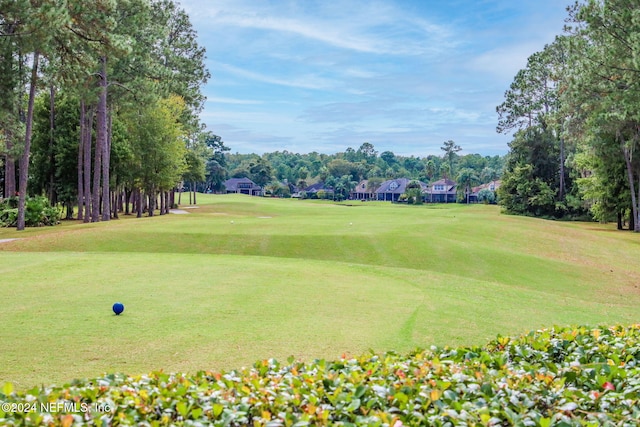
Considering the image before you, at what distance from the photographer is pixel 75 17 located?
2558 centimetres

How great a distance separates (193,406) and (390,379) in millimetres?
1765

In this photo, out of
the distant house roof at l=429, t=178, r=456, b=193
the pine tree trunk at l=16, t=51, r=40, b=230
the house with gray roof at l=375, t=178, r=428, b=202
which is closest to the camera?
the pine tree trunk at l=16, t=51, r=40, b=230

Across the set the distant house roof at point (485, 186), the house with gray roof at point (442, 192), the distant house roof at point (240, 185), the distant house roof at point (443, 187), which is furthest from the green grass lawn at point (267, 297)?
the distant house roof at point (240, 185)

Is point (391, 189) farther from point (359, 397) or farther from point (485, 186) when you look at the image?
point (359, 397)

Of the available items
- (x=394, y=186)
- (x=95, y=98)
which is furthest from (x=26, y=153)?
(x=394, y=186)

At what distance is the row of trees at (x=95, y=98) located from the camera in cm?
2623

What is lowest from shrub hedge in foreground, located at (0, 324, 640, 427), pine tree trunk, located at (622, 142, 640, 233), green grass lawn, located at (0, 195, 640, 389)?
green grass lawn, located at (0, 195, 640, 389)

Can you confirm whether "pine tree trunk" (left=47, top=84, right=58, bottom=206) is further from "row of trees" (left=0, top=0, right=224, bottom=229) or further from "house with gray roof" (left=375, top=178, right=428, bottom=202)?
"house with gray roof" (left=375, top=178, right=428, bottom=202)

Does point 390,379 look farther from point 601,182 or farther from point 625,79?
point 601,182

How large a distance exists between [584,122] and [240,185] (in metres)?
137

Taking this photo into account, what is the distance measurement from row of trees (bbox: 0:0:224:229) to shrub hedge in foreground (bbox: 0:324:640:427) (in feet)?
73.8

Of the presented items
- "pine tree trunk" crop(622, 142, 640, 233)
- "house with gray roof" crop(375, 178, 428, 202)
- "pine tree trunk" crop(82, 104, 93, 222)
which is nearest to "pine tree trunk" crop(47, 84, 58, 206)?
"pine tree trunk" crop(82, 104, 93, 222)

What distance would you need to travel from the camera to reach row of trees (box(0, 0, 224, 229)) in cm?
2623

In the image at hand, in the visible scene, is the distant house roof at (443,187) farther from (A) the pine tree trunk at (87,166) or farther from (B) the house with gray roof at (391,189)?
Result: (A) the pine tree trunk at (87,166)
